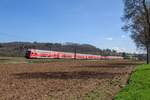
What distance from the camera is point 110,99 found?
533 inches

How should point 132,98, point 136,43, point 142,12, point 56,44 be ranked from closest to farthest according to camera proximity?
1. point 132,98
2. point 142,12
3. point 136,43
4. point 56,44

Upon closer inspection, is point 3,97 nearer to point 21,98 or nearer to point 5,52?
point 21,98

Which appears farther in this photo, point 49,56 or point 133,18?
point 49,56

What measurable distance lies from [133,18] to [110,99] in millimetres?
26325

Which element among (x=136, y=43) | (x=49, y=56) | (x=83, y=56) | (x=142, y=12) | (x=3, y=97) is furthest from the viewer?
(x=83, y=56)

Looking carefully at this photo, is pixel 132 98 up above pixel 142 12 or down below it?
below

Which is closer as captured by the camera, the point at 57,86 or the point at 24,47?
the point at 57,86

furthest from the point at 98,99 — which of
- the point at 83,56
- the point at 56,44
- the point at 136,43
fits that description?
the point at 56,44

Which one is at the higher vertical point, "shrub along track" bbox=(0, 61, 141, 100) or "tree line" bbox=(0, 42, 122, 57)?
"tree line" bbox=(0, 42, 122, 57)

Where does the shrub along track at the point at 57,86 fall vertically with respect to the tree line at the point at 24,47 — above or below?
below

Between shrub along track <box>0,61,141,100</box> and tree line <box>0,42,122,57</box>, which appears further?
tree line <box>0,42,122,57</box>

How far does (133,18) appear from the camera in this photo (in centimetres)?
3872

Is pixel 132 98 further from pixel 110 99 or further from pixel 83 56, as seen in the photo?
pixel 83 56

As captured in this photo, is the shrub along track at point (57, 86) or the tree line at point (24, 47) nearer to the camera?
the shrub along track at point (57, 86)
